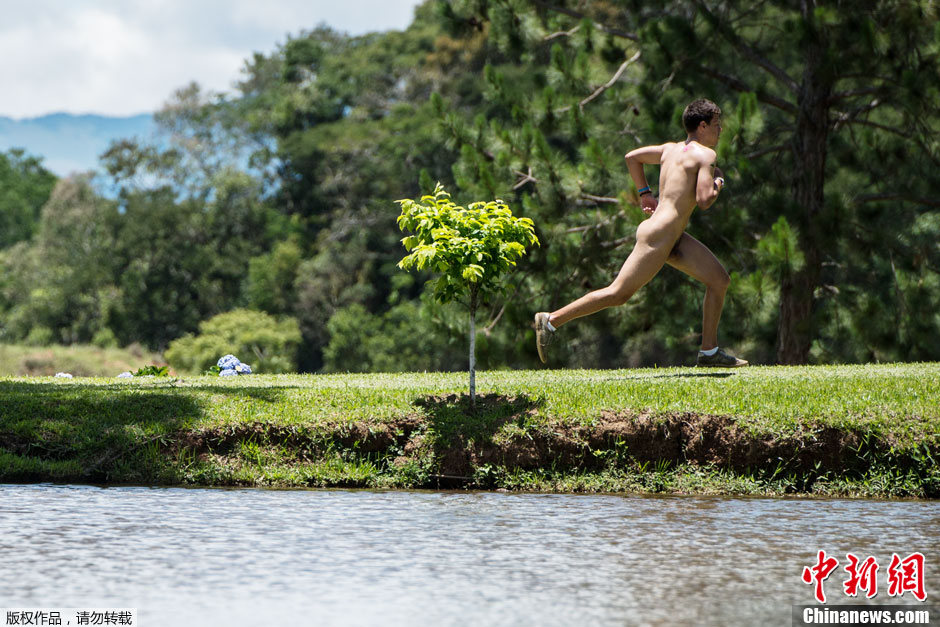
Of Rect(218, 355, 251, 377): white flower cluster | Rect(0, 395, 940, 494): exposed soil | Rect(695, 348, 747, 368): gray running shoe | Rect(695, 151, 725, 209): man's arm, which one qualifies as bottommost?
Rect(0, 395, 940, 494): exposed soil

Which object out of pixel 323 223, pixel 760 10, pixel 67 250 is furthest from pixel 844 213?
pixel 67 250

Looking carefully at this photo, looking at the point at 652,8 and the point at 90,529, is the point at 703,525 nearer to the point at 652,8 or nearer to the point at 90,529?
the point at 90,529

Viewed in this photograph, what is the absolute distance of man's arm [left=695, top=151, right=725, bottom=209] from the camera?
9391mm

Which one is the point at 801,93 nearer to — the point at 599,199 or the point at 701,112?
the point at 599,199

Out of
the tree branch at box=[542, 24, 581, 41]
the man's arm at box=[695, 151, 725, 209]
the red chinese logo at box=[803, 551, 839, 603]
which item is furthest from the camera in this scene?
the tree branch at box=[542, 24, 581, 41]

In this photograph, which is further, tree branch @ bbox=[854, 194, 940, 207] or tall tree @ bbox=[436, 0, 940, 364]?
tree branch @ bbox=[854, 194, 940, 207]

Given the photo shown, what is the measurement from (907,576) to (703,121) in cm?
505

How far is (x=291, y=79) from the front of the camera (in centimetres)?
4891

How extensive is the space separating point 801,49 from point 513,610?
12.7 m

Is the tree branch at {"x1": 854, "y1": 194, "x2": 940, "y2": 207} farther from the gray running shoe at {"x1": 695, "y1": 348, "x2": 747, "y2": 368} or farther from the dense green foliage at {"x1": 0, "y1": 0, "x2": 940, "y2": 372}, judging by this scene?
the gray running shoe at {"x1": 695, "y1": 348, "x2": 747, "y2": 368}

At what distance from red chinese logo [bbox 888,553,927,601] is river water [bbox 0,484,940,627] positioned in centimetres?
6

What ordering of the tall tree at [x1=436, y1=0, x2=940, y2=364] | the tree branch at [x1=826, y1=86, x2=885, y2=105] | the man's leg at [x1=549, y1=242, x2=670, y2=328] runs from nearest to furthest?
the man's leg at [x1=549, y1=242, x2=670, y2=328] → the tall tree at [x1=436, y1=0, x2=940, y2=364] → the tree branch at [x1=826, y1=86, x2=885, y2=105]

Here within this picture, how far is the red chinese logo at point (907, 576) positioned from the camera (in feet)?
17.5

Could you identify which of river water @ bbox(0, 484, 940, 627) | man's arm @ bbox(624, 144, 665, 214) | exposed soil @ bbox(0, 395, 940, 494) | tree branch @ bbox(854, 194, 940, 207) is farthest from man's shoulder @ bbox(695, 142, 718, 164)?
tree branch @ bbox(854, 194, 940, 207)
